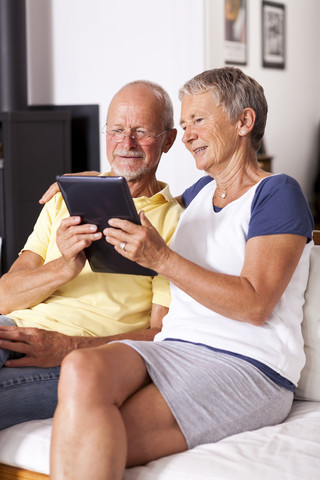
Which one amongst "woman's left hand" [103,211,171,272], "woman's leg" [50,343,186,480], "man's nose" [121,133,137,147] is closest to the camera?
"woman's leg" [50,343,186,480]

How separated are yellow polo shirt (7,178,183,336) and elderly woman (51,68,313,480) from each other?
0.54 ft

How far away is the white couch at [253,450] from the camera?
1.40 meters

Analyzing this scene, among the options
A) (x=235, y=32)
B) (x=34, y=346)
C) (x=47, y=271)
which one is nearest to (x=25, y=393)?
(x=34, y=346)

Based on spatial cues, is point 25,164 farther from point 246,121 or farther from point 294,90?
point 294,90

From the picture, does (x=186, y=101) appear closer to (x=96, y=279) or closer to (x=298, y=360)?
(x=96, y=279)

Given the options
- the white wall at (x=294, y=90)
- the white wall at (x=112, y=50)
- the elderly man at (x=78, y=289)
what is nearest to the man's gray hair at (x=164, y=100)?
the elderly man at (x=78, y=289)

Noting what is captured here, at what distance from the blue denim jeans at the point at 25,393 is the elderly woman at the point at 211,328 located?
0.95 feet

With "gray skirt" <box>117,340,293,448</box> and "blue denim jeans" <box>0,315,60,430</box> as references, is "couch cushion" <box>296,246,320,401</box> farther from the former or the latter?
"blue denim jeans" <box>0,315,60,430</box>

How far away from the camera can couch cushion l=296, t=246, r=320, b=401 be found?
1794mm

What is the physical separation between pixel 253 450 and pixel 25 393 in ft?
1.82

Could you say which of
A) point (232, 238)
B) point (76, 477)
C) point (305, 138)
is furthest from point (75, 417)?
point (305, 138)

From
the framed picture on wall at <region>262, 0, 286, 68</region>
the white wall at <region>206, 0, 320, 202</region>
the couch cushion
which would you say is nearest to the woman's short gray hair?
the couch cushion

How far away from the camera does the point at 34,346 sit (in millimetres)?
1771

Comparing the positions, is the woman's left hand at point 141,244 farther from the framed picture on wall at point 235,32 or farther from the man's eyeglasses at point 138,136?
the framed picture on wall at point 235,32
